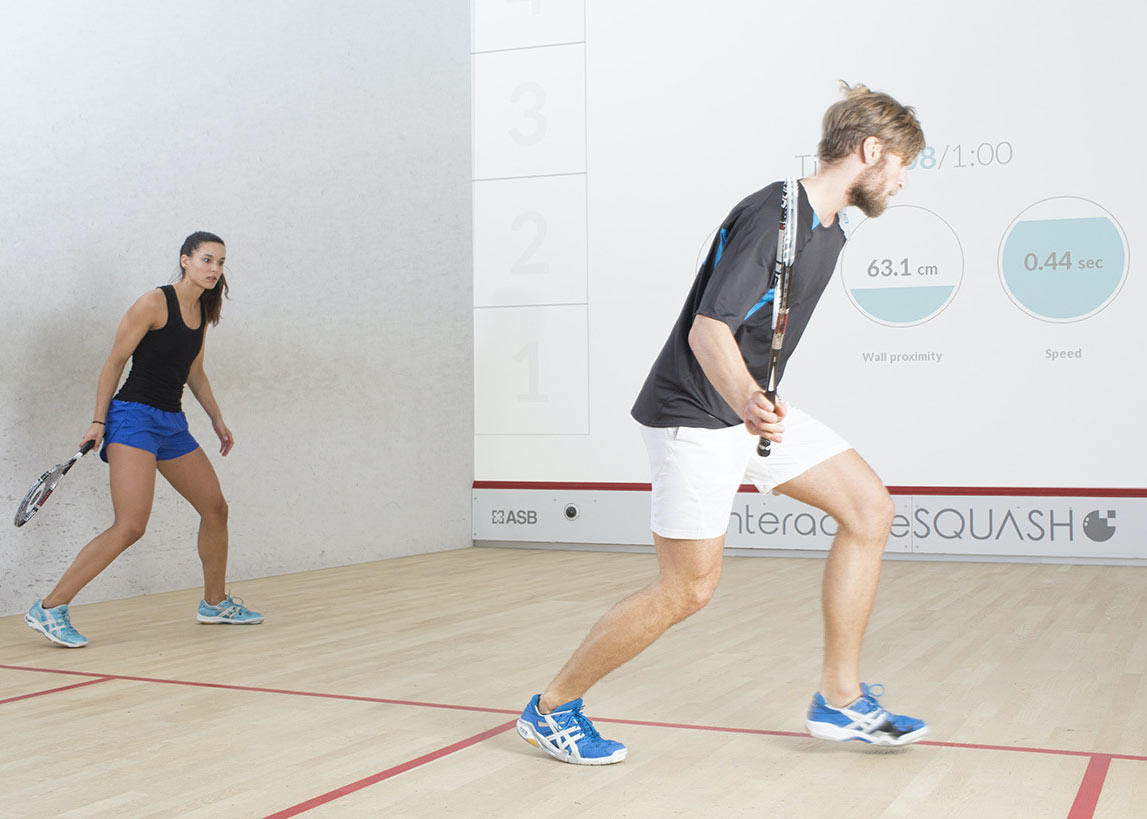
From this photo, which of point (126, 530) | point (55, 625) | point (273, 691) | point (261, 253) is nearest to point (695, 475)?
point (273, 691)

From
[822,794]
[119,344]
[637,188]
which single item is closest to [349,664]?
[119,344]

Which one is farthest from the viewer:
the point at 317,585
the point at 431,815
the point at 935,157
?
the point at 935,157

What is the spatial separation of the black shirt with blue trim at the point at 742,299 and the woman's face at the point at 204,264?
1727mm

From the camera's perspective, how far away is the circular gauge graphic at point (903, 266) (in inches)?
204

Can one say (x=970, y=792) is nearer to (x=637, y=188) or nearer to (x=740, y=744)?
(x=740, y=744)

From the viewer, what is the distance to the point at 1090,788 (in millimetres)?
1785

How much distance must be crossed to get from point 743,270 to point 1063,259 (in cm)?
373

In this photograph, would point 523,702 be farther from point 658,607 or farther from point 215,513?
point 215,513

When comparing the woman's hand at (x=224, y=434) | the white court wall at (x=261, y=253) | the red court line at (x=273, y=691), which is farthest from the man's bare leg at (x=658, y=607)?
the white court wall at (x=261, y=253)

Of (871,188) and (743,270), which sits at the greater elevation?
(871,188)

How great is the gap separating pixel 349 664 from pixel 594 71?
363 centimetres

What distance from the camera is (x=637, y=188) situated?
565 centimetres

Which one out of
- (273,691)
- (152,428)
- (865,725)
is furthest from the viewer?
(152,428)

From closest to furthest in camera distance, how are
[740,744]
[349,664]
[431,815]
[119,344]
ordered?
1. [431,815]
2. [740,744]
3. [349,664]
4. [119,344]
